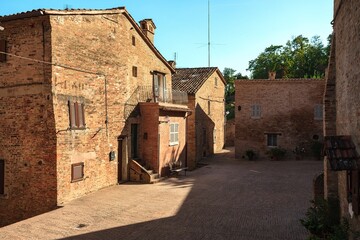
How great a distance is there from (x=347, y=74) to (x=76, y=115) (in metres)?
10.5

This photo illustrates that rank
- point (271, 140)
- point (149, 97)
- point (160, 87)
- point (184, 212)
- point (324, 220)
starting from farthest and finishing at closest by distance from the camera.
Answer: point (271, 140), point (160, 87), point (149, 97), point (184, 212), point (324, 220)

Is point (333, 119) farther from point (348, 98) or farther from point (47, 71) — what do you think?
point (47, 71)

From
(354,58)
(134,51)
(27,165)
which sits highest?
(134,51)

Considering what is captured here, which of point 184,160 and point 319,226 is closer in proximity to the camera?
point 319,226

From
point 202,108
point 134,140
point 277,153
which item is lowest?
point 277,153

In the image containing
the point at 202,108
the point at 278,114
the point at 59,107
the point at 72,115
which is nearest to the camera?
the point at 59,107

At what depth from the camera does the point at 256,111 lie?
2764cm

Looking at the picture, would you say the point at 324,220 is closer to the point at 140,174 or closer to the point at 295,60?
the point at 140,174

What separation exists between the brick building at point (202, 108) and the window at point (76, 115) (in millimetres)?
12724

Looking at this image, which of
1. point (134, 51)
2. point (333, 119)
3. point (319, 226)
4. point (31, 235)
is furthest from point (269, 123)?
point (31, 235)

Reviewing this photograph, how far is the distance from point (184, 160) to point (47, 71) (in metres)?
12.0

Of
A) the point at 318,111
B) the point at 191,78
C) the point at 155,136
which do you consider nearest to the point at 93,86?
the point at 155,136

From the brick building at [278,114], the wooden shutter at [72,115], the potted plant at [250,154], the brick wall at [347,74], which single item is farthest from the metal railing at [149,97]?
the brick wall at [347,74]

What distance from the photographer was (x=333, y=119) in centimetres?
971
